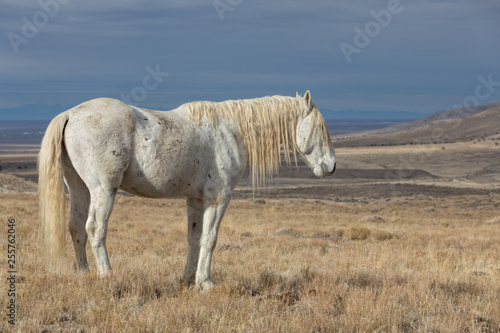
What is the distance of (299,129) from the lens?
6.83 meters

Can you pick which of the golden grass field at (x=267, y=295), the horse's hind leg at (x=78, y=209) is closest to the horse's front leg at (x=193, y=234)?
the golden grass field at (x=267, y=295)

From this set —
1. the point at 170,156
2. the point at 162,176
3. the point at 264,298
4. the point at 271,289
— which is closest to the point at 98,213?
the point at 162,176

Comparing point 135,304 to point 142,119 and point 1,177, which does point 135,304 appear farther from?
point 1,177

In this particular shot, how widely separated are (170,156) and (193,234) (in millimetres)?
1127

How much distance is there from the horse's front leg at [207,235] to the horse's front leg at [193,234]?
0.33 m

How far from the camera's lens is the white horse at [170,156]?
5863 millimetres

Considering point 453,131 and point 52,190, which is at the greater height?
point 453,131

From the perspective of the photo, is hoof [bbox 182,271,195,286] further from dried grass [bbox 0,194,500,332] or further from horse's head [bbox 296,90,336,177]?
horse's head [bbox 296,90,336,177]

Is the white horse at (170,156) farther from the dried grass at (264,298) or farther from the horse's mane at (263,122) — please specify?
the dried grass at (264,298)

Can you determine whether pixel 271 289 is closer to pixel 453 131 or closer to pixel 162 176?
pixel 162 176

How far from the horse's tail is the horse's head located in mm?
2785

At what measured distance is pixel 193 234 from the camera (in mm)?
6617

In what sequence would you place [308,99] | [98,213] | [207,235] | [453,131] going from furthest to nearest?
[453,131] → [308,99] → [207,235] → [98,213]

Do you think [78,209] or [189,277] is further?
[189,277]
